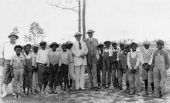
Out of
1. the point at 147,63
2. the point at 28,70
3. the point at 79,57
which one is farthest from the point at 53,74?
the point at 147,63

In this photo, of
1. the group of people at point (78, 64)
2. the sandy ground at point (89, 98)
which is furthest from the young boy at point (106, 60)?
the sandy ground at point (89, 98)

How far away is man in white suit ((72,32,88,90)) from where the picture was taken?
10334 mm

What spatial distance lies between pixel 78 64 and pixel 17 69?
2.41 meters

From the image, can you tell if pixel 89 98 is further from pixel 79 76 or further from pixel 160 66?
pixel 160 66

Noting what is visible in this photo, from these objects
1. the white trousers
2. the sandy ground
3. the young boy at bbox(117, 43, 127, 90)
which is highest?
the young boy at bbox(117, 43, 127, 90)

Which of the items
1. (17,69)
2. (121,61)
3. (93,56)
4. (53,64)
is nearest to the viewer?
(17,69)

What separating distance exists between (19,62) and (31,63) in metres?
0.75

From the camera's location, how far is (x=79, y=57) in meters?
10.4

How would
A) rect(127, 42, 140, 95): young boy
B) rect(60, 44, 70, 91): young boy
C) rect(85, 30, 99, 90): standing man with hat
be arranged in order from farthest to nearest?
rect(85, 30, 99, 90): standing man with hat
rect(60, 44, 70, 91): young boy
rect(127, 42, 140, 95): young boy

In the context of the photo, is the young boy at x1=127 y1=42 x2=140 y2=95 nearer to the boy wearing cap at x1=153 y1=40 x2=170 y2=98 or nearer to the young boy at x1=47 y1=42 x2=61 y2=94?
the boy wearing cap at x1=153 y1=40 x2=170 y2=98

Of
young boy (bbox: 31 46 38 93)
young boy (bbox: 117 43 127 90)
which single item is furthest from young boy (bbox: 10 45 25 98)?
young boy (bbox: 117 43 127 90)

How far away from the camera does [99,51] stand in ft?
36.6

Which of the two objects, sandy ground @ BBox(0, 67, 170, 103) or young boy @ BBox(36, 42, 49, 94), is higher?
young boy @ BBox(36, 42, 49, 94)

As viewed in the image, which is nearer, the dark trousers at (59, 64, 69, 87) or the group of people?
the group of people
